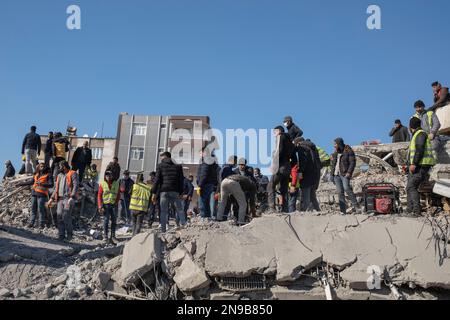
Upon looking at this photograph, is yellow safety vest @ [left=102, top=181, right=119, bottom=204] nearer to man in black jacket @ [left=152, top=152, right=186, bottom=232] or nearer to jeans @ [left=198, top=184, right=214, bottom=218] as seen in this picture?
man in black jacket @ [left=152, top=152, right=186, bottom=232]

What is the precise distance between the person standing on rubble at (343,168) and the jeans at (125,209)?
669cm

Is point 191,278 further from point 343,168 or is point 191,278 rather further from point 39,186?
point 39,186

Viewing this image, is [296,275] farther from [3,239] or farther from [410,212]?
[3,239]

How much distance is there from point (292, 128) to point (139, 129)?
138ft

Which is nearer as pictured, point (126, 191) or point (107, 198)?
point (107, 198)

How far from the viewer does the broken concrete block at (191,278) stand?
18.8 ft

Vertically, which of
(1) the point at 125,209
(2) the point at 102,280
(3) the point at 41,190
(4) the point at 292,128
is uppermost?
(4) the point at 292,128

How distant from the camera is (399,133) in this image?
13961 mm

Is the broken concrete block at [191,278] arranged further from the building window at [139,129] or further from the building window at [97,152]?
the building window at [97,152]

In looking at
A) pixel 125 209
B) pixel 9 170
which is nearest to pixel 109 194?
pixel 125 209

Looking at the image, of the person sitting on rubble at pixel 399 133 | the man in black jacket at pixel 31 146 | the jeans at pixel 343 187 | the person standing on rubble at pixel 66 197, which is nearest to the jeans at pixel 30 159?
the man in black jacket at pixel 31 146

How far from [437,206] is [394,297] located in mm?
4696

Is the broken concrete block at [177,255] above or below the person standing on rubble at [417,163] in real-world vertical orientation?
below
